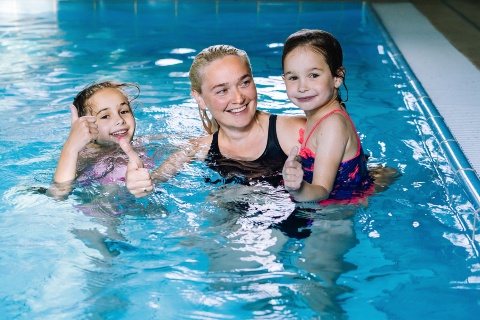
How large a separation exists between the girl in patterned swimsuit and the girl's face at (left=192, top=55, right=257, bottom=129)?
285mm

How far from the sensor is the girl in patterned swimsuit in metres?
3.18

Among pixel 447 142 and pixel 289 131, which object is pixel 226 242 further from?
pixel 447 142

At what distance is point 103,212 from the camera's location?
3678 mm

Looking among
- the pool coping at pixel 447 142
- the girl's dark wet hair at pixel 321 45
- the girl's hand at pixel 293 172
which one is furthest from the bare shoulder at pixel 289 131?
the pool coping at pixel 447 142

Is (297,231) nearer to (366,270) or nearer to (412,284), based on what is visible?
(366,270)

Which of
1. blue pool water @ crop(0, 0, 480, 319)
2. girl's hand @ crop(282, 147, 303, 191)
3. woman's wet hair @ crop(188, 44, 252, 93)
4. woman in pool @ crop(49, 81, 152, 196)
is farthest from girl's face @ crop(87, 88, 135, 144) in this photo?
girl's hand @ crop(282, 147, 303, 191)

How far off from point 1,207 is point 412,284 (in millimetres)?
2429

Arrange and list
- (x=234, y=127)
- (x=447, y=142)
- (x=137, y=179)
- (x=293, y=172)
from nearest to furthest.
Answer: (x=293, y=172)
(x=137, y=179)
(x=234, y=127)
(x=447, y=142)

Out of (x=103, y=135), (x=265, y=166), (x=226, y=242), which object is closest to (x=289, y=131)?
(x=265, y=166)

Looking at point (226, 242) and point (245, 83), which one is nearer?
point (226, 242)

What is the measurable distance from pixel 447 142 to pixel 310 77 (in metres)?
1.52

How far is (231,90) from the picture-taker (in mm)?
3523

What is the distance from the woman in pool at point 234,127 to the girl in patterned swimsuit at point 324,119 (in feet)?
0.90

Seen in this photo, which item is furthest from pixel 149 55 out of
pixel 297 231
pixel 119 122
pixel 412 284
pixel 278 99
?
pixel 412 284
